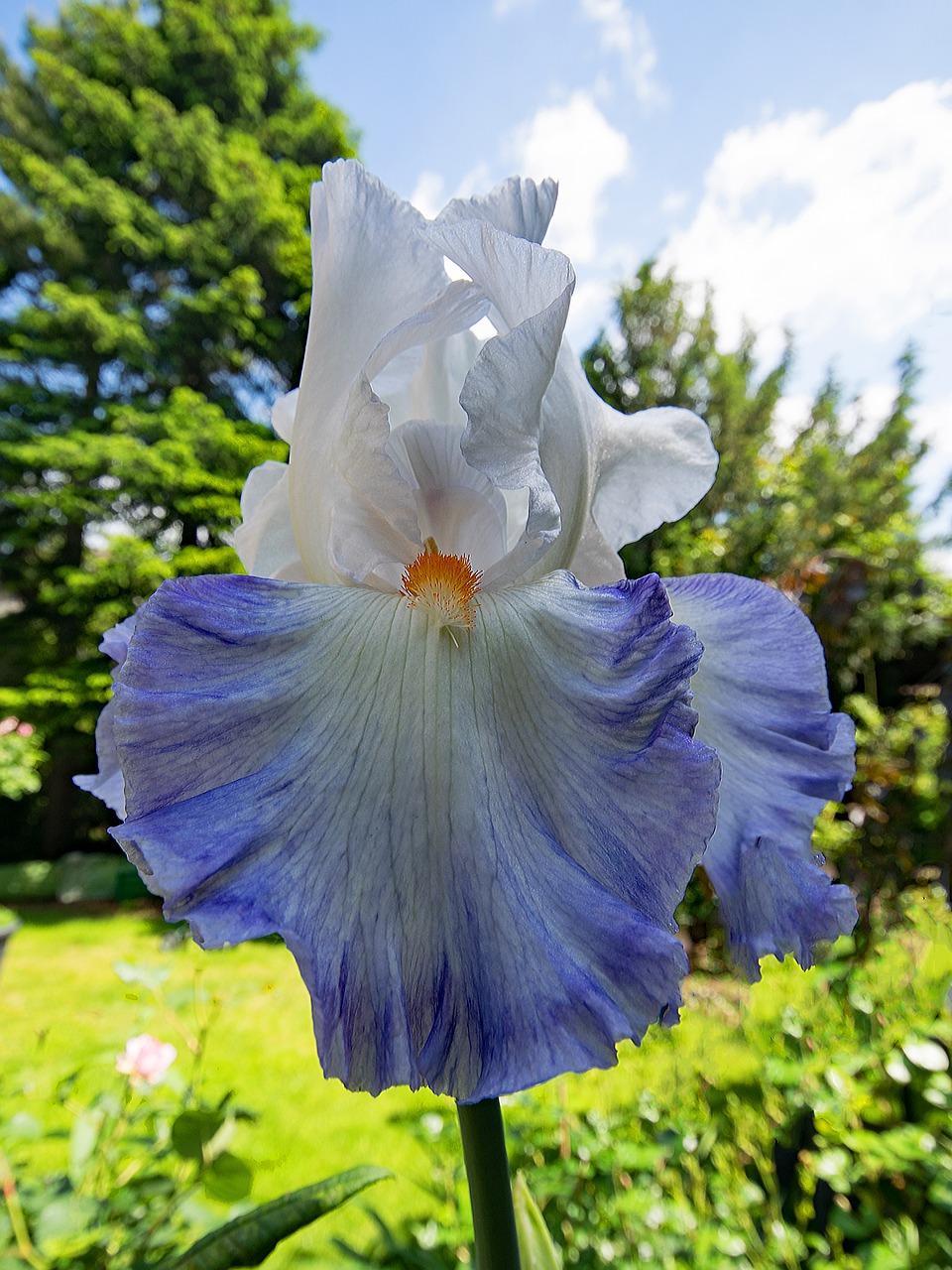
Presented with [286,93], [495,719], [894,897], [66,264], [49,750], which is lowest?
[49,750]

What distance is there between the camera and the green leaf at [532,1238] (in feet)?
1.67

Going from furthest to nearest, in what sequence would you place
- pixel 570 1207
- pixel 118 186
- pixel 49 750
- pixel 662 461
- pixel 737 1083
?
pixel 118 186
pixel 49 750
pixel 737 1083
pixel 570 1207
pixel 662 461

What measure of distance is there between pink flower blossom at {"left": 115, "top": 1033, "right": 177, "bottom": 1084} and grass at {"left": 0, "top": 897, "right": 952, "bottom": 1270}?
4 cm

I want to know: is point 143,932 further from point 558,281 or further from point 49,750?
point 558,281

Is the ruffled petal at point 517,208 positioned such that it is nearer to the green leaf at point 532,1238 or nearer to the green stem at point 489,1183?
the green stem at point 489,1183

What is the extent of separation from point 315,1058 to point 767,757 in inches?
130

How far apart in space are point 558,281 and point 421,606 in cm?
20

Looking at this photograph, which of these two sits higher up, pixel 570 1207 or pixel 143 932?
pixel 570 1207

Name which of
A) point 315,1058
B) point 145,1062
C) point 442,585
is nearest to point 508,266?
point 442,585

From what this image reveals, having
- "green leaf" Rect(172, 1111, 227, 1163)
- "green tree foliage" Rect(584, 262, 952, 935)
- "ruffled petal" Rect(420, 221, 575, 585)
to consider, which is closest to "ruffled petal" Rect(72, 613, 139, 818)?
"ruffled petal" Rect(420, 221, 575, 585)

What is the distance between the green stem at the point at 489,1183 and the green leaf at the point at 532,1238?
0.45 feet

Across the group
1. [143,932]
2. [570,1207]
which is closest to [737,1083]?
[570,1207]

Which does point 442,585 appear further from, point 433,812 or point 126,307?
point 126,307

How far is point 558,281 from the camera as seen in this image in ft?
1.43
